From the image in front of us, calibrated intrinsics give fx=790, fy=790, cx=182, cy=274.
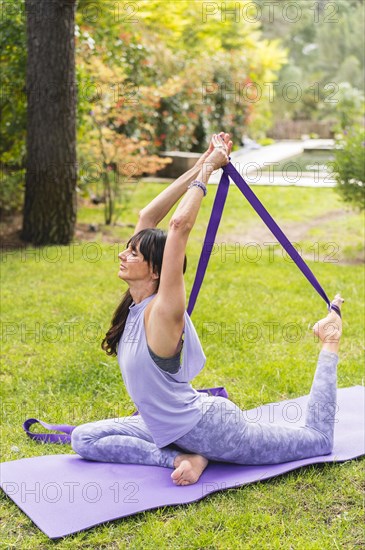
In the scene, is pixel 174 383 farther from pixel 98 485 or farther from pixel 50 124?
pixel 50 124

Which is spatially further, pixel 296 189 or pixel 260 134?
pixel 260 134

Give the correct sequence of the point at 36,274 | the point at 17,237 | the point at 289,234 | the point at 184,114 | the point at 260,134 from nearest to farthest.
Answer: the point at 36,274 < the point at 17,237 < the point at 289,234 < the point at 184,114 < the point at 260,134

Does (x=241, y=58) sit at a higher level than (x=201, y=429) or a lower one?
higher

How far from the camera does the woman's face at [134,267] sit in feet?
9.12

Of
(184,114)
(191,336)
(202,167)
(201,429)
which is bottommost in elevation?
(201,429)

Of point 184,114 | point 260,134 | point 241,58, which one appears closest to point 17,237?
point 184,114

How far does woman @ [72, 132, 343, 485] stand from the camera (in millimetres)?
2664

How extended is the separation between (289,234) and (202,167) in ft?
17.0

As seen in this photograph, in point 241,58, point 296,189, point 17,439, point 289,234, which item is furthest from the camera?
point 241,58

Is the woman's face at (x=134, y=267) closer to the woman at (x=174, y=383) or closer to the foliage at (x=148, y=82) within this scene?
the woman at (x=174, y=383)

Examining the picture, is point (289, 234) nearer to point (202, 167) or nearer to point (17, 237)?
point (17, 237)

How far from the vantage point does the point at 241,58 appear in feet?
49.0

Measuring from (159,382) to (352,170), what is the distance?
15.1 feet

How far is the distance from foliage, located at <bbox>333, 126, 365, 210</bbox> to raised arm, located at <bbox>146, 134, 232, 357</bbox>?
4329 millimetres
